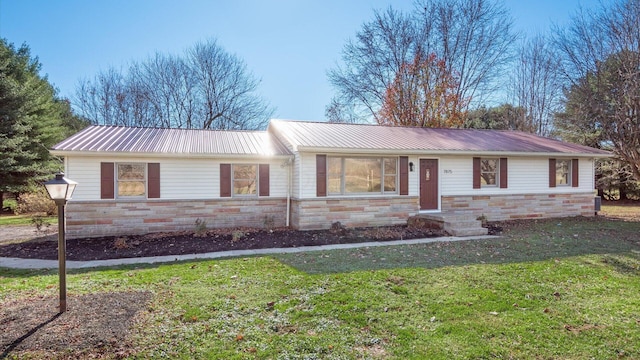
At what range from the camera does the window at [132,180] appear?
1018 centimetres

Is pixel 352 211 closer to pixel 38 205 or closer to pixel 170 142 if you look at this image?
pixel 170 142

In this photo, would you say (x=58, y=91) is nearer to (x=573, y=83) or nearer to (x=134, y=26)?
(x=134, y=26)

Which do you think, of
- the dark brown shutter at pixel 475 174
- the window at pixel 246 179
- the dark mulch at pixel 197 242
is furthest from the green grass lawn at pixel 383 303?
the dark brown shutter at pixel 475 174

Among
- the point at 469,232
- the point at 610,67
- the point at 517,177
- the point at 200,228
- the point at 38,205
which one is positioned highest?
the point at 610,67

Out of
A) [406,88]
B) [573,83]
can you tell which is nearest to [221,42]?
[406,88]

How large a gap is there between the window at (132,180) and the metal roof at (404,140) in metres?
4.57

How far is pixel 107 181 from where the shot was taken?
988 cm

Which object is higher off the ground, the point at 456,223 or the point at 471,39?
the point at 471,39

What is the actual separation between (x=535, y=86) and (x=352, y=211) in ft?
64.6

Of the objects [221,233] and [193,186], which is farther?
[193,186]

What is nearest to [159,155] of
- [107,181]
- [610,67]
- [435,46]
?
[107,181]

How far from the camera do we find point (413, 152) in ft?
37.4

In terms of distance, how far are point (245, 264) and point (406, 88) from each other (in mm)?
19671

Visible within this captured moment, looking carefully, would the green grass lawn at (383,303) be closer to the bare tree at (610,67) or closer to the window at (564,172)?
the window at (564,172)
